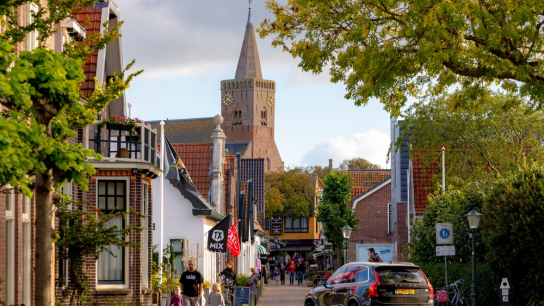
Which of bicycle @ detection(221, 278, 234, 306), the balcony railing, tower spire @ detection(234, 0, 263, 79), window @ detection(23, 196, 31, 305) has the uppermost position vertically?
tower spire @ detection(234, 0, 263, 79)

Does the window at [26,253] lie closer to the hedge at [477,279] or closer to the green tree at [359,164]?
the hedge at [477,279]

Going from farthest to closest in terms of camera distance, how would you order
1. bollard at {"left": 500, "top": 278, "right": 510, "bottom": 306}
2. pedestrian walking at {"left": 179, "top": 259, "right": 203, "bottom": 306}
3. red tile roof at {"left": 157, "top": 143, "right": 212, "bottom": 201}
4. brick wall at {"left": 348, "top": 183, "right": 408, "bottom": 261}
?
brick wall at {"left": 348, "top": 183, "right": 408, "bottom": 261}
red tile roof at {"left": 157, "top": 143, "right": 212, "bottom": 201}
bollard at {"left": 500, "top": 278, "right": 510, "bottom": 306}
pedestrian walking at {"left": 179, "top": 259, "right": 203, "bottom": 306}

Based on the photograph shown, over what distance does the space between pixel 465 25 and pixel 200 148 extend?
22.8 m

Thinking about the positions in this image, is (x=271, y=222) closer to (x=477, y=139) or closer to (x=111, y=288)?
(x=477, y=139)

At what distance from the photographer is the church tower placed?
5792 inches

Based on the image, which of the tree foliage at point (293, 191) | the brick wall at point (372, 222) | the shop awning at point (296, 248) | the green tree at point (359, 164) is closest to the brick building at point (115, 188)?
the brick wall at point (372, 222)

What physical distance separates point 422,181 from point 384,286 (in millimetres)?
20918

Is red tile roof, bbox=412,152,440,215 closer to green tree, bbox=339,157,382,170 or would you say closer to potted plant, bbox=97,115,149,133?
potted plant, bbox=97,115,149,133

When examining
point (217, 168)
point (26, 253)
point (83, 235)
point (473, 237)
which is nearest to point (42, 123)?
point (83, 235)

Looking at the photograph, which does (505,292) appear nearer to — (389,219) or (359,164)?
(389,219)

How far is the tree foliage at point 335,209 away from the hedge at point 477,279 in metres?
23.7

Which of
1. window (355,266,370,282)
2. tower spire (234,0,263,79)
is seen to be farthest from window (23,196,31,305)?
tower spire (234,0,263,79)

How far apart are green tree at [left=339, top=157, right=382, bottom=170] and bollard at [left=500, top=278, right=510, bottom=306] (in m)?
95.5

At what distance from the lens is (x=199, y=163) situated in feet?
120
